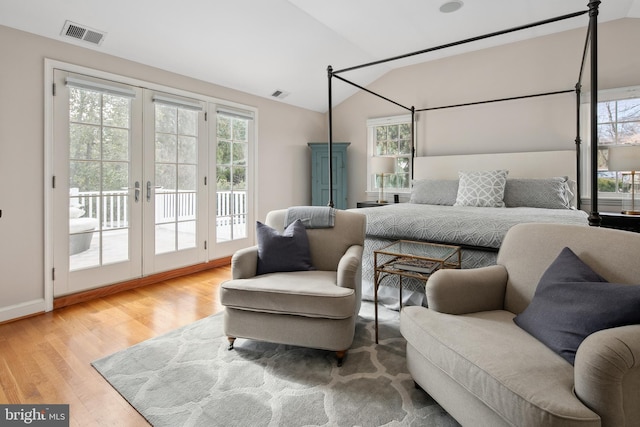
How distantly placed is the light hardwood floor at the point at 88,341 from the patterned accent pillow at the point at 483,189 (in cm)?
280

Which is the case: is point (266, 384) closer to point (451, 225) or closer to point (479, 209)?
point (451, 225)

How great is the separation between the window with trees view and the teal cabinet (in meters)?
3.12

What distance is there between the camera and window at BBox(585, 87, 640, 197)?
3717 mm

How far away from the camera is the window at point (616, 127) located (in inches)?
146

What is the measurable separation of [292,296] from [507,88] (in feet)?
13.0

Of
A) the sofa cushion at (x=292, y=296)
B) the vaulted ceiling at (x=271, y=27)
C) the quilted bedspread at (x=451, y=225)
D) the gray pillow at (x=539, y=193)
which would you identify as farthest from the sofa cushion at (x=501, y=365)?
the vaulted ceiling at (x=271, y=27)

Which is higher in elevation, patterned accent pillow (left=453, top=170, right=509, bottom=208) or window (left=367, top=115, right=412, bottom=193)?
window (left=367, top=115, right=412, bottom=193)

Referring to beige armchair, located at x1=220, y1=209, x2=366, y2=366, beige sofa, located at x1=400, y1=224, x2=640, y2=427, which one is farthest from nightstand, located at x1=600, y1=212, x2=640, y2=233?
beige armchair, located at x1=220, y1=209, x2=366, y2=366

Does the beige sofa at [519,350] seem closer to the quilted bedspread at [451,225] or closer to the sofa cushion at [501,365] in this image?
the sofa cushion at [501,365]

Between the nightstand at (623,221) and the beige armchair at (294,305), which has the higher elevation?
the nightstand at (623,221)

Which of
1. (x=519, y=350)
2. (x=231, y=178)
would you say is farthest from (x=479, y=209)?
(x=231, y=178)

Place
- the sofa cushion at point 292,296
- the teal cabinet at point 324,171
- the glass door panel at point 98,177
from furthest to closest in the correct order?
the teal cabinet at point 324,171 → the glass door panel at point 98,177 → the sofa cushion at point 292,296

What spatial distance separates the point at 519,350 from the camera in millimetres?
1301

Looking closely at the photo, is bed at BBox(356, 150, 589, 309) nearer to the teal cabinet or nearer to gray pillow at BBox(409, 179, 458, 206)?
gray pillow at BBox(409, 179, 458, 206)
